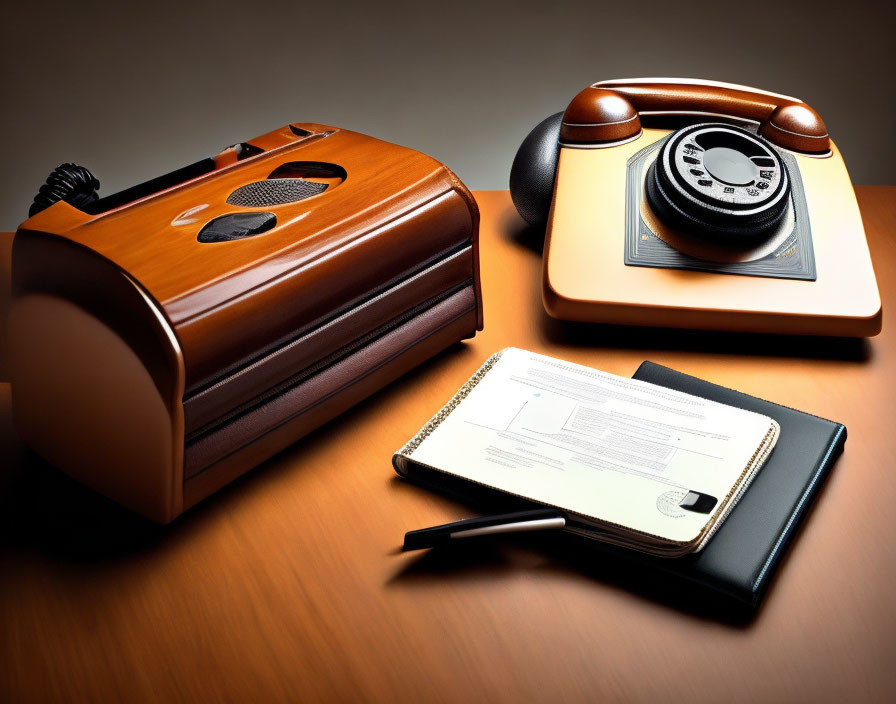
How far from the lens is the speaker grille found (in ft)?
2.48

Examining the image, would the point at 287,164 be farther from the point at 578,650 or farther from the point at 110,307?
the point at 578,650

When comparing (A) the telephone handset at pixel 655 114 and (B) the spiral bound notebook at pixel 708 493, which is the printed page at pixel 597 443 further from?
(A) the telephone handset at pixel 655 114

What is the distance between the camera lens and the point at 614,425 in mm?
714

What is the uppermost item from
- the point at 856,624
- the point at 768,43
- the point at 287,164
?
the point at 287,164

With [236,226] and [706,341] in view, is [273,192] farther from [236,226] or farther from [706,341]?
[706,341]

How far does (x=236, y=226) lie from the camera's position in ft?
2.34

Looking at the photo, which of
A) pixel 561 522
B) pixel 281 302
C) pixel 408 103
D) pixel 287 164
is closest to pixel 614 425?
pixel 561 522

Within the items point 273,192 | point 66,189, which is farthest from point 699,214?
point 66,189

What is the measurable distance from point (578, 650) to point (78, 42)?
4.81 feet

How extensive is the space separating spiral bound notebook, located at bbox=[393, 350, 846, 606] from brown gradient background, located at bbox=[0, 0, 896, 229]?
1.04 meters

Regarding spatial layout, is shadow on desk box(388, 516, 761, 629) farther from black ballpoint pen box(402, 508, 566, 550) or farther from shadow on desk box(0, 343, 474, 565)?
shadow on desk box(0, 343, 474, 565)

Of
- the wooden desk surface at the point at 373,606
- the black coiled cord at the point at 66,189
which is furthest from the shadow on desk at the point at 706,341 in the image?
the black coiled cord at the point at 66,189

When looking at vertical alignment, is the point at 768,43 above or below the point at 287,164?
below

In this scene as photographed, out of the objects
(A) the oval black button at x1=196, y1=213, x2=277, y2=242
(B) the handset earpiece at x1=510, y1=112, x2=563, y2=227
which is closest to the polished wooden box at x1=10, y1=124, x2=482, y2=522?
(A) the oval black button at x1=196, y1=213, x2=277, y2=242
